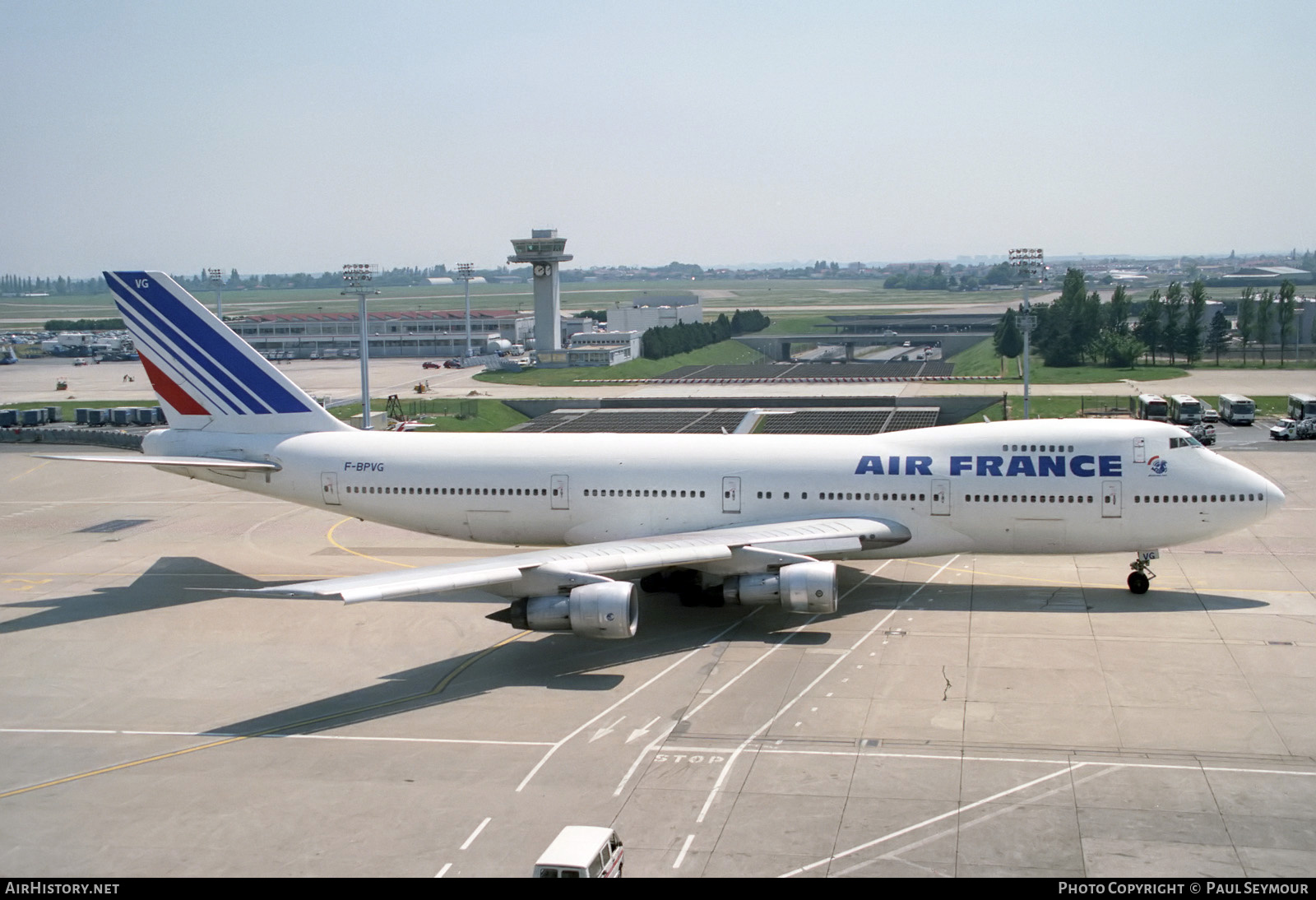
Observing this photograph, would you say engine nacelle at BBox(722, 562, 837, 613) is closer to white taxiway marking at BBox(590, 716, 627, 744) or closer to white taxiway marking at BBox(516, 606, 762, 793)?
white taxiway marking at BBox(516, 606, 762, 793)

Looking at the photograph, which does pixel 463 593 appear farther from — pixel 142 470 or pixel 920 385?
pixel 920 385

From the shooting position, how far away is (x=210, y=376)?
40344mm

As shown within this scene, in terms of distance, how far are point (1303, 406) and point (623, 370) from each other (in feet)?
235

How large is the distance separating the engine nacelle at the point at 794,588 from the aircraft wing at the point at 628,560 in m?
0.68

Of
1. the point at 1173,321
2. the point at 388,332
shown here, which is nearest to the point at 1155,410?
the point at 1173,321

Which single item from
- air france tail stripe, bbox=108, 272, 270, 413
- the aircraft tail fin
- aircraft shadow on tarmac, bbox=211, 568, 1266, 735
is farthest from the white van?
air france tail stripe, bbox=108, 272, 270, 413

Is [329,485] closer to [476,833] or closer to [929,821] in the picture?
[476,833]

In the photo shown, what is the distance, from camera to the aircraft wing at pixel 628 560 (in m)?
27.2

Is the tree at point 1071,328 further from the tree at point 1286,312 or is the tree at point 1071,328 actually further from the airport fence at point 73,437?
the airport fence at point 73,437

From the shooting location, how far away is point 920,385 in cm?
10262

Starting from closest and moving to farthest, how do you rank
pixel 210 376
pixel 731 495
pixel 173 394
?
1. pixel 731 495
2. pixel 210 376
3. pixel 173 394

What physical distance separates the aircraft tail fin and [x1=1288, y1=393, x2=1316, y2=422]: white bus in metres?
61.9

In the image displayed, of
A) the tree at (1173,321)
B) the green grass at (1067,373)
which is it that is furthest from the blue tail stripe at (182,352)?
the tree at (1173,321)

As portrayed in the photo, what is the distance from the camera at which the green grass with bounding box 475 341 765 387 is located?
11831 cm
